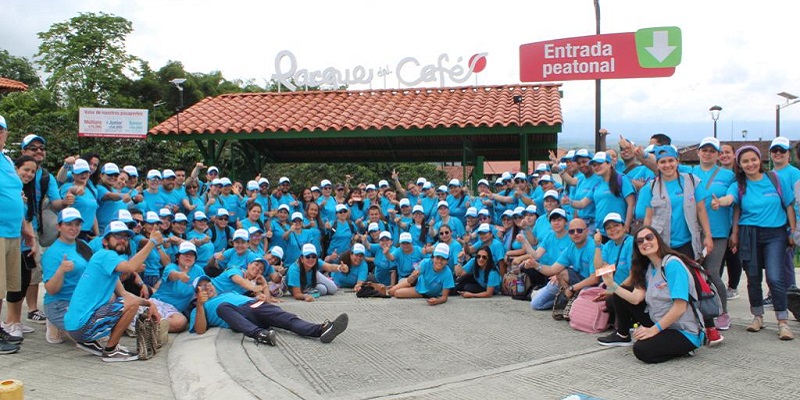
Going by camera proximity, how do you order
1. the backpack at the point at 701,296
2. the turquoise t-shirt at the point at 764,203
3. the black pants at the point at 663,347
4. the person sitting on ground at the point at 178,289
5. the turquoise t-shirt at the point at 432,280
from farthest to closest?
the turquoise t-shirt at the point at 432,280, the person sitting on ground at the point at 178,289, the turquoise t-shirt at the point at 764,203, the backpack at the point at 701,296, the black pants at the point at 663,347

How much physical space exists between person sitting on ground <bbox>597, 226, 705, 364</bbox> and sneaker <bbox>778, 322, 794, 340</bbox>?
111 centimetres

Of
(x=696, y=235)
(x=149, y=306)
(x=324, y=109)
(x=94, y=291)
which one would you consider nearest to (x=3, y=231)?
(x=94, y=291)

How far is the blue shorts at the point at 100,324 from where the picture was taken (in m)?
5.72

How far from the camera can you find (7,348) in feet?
18.9

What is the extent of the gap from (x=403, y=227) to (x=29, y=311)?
16.9 ft

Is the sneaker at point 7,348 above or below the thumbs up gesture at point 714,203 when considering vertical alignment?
below

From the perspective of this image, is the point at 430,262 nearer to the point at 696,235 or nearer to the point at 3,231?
the point at 696,235

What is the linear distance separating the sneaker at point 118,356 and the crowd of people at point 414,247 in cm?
1

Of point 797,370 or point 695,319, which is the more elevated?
point 695,319

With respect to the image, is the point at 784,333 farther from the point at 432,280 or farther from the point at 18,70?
the point at 18,70

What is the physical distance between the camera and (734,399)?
4316 mm

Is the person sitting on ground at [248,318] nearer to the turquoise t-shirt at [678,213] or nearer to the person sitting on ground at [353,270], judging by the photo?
the person sitting on ground at [353,270]

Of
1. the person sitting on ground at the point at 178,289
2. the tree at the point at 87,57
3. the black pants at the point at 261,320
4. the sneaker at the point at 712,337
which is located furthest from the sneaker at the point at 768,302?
the tree at the point at 87,57

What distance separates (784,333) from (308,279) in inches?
224
